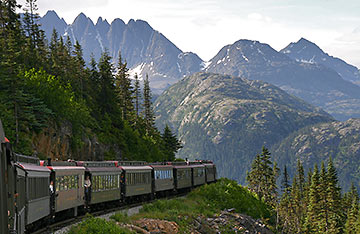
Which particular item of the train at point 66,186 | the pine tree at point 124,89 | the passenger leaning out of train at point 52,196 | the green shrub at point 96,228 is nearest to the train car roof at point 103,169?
the train at point 66,186

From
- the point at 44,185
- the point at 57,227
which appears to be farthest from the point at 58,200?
the point at 44,185

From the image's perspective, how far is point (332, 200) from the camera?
10238cm

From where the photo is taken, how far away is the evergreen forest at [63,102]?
62062 mm

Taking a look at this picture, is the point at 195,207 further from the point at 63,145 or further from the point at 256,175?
the point at 256,175

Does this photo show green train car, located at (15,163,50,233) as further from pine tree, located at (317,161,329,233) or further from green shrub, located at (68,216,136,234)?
pine tree, located at (317,161,329,233)

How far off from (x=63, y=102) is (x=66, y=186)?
161 ft

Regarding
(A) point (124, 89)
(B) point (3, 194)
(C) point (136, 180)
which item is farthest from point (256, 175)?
(B) point (3, 194)

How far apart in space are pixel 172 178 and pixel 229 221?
9122 mm

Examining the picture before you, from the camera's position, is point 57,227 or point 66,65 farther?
point 66,65

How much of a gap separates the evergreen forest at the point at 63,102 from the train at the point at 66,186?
16500 mm

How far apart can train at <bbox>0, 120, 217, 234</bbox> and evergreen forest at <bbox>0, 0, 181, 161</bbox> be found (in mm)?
16500

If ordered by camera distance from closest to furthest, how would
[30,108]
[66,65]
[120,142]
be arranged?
[30,108]
[120,142]
[66,65]

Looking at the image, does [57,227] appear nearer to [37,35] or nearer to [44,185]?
[44,185]

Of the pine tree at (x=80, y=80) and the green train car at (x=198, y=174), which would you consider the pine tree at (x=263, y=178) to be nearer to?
the pine tree at (x=80, y=80)
